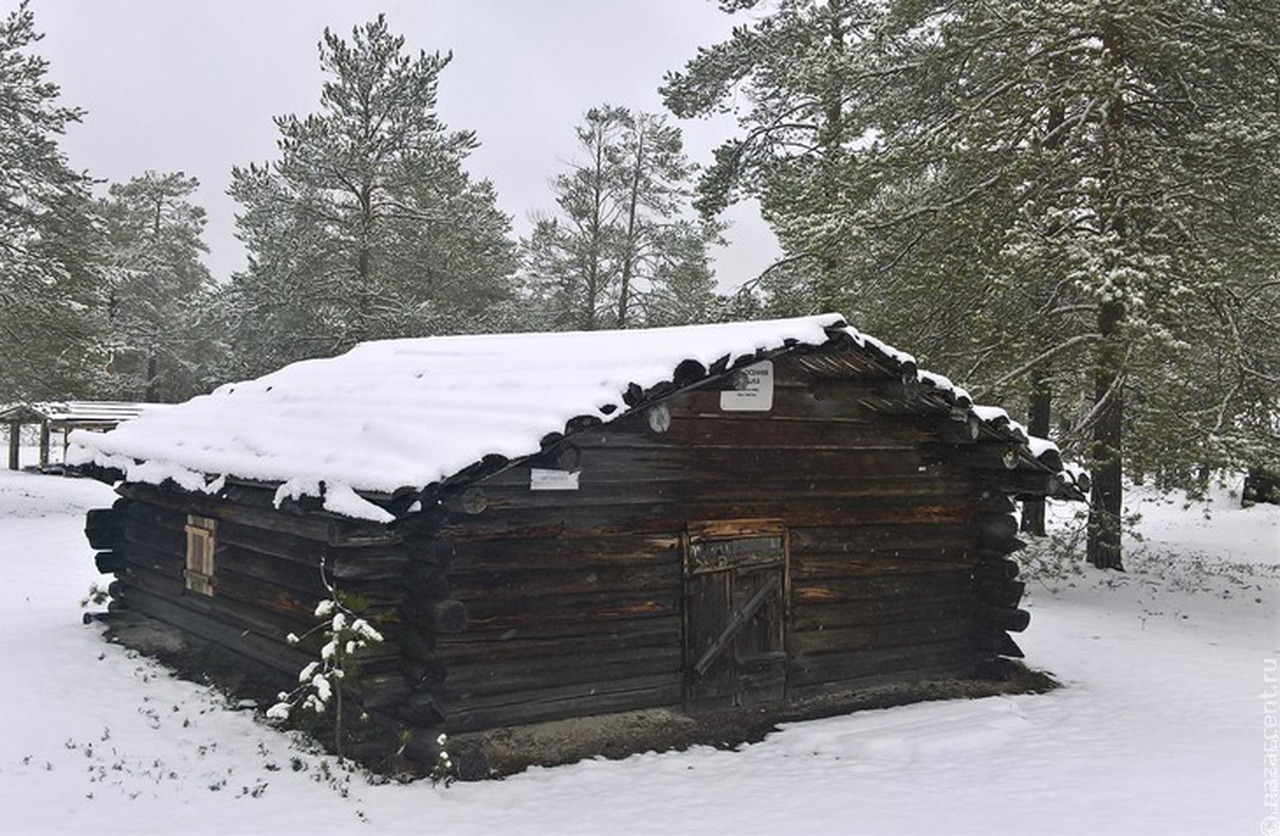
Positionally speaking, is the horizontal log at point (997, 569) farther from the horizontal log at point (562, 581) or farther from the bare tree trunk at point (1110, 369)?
the horizontal log at point (562, 581)

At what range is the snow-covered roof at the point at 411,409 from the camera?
7.70 m

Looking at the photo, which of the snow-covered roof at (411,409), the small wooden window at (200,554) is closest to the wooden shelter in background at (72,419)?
the snow-covered roof at (411,409)

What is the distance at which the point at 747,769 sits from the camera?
8.33 m

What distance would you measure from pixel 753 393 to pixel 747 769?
3383mm

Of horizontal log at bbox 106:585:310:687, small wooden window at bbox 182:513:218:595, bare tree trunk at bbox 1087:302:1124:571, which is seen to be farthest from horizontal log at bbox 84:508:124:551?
bare tree trunk at bbox 1087:302:1124:571

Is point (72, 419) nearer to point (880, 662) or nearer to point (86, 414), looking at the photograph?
point (86, 414)

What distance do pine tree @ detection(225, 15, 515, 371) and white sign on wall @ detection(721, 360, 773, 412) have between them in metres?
18.9

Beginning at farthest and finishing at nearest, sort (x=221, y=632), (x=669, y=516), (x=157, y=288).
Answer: (x=157, y=288) < (x=221, y=632) < (x=669, y=516)

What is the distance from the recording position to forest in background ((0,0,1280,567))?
13812 millimetres

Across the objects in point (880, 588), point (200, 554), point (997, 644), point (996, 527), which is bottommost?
point (997, 644)

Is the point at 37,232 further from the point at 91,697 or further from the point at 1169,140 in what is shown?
the point at 1169,140

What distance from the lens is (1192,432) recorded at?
13.6 m

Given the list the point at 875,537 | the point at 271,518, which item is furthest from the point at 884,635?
the point at 271,518

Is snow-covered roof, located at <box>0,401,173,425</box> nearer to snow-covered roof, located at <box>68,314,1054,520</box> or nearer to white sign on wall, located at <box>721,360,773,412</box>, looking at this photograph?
snow-covered roof, located at <box>68,314,1054,520</box>
